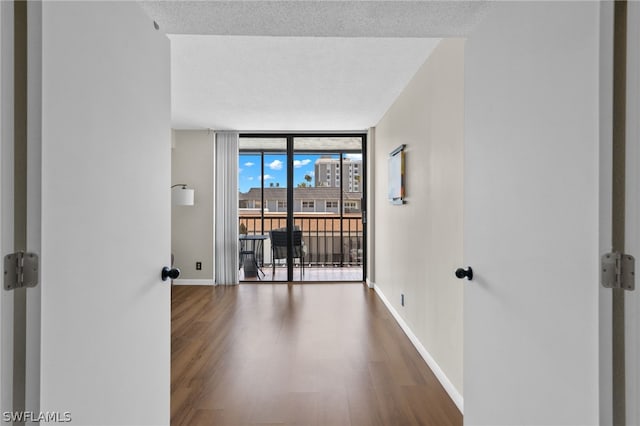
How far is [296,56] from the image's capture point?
295cm

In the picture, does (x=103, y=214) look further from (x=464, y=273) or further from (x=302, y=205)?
(x=302, y=205)

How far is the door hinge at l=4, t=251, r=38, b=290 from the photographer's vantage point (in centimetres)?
86

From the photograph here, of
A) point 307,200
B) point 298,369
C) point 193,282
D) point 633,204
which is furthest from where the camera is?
point 307,200

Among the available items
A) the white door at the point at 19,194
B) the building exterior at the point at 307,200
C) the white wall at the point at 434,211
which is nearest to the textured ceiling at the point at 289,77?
the white wall at the point at 434,211

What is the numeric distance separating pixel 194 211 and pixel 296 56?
3.70 metres

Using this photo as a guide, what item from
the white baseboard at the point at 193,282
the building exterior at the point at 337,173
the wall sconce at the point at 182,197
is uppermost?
the building exterior at the point at 337,173

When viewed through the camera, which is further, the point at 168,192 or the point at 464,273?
the point at 168,192

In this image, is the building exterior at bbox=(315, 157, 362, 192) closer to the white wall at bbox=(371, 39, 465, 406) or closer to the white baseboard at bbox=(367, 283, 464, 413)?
the white wall at bbox=(371, 39, 465, 406)

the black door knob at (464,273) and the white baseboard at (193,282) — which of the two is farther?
the white baseboard at (193,282)

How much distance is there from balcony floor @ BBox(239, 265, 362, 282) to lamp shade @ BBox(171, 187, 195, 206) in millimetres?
1686

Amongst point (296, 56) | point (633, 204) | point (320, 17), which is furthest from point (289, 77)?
point (633, 204)

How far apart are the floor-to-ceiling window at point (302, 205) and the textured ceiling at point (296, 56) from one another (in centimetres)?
85

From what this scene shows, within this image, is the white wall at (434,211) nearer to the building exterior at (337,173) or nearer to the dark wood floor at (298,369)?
the dark wood floor at (298,369)

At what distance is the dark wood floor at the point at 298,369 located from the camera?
83.0 inches
